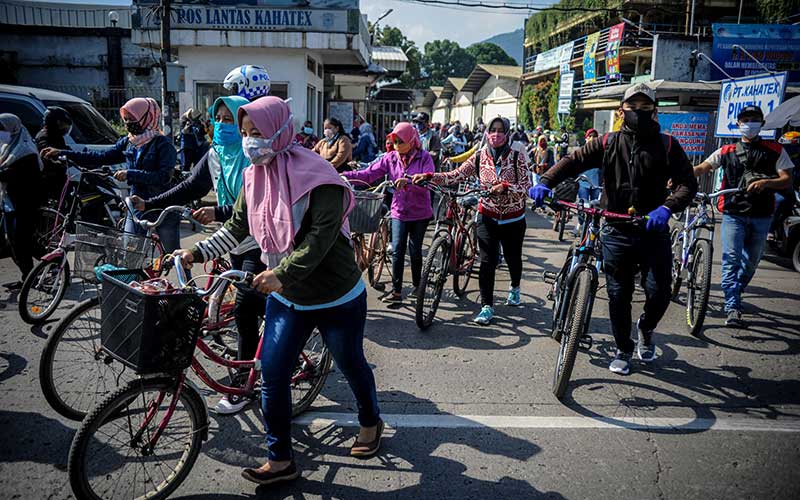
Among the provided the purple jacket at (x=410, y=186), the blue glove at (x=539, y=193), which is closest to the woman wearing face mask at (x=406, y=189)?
the purple jacket at (x=410, y=186)

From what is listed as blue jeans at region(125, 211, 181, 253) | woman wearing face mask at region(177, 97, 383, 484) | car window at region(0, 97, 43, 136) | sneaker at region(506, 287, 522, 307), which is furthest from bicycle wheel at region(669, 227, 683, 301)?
car window at region(0, 97, 43, 136)

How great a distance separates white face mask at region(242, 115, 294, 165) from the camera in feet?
9.58

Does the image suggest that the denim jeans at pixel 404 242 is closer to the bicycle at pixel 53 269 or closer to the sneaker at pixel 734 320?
the bicycle at pixel 53 269

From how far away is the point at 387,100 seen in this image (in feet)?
108

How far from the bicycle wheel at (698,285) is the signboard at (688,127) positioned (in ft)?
36.3

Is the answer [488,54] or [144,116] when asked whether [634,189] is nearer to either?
[144,116]

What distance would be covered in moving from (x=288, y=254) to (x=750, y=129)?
4.95 meters

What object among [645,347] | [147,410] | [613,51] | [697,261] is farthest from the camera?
[613,51]

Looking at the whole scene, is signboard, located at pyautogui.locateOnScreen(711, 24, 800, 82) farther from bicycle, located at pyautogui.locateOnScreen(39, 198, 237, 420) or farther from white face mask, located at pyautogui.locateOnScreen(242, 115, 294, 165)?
white face mask, located at pyautogui.locateOnScreen(242, 115, 294, 165)

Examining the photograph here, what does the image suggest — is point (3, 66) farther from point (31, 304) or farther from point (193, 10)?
point (31, 304)

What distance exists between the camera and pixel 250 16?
16.5 metres

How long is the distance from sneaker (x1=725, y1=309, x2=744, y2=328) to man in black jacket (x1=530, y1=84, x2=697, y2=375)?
1.74 meters

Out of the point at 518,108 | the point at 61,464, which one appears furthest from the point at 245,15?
the point at 518,108

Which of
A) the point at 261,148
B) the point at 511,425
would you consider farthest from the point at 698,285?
the point at 261,148
